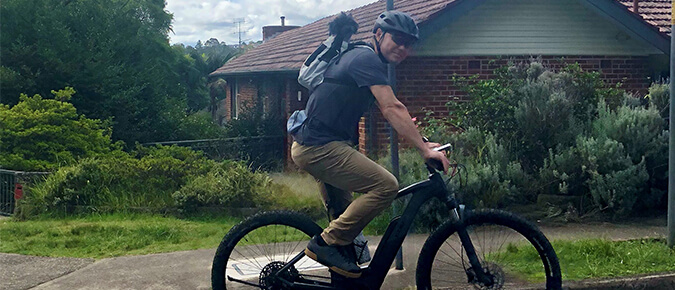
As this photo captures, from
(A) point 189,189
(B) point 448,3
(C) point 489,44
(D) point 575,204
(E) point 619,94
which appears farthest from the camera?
(C) point 489,44

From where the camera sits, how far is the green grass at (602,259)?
219 inches

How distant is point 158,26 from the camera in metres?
28.7

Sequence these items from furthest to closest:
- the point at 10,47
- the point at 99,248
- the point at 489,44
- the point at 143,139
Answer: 1. the point at 143,139
2. the point at 10,47
3. the point at 489,44
4. the point at 99,248

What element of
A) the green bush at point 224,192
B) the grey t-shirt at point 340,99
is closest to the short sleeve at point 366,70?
the grey t-shirt at point 340,99

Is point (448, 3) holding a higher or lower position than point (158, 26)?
lower

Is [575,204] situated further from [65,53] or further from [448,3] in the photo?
[65,53]

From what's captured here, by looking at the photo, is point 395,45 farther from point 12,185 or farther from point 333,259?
point 12,185

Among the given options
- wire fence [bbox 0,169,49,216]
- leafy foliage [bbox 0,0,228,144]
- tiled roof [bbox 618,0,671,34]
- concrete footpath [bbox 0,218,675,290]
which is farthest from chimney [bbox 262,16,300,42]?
concrete footpath [bbox 0,218,675,290]

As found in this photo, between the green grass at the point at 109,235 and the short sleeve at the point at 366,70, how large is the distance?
332 centimetres

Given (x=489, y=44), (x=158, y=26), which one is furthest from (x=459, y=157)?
(x=158, y=26)

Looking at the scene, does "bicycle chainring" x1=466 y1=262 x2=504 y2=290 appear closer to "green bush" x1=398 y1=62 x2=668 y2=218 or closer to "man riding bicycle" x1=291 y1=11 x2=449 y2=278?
"man riding bicycle" x1=291 y1=11 x2=449 y2=278

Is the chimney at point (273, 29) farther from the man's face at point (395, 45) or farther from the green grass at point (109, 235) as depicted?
the man's face at point (395, 45)

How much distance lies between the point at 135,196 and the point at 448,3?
17.4 ft

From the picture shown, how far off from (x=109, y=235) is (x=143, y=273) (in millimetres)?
1860
